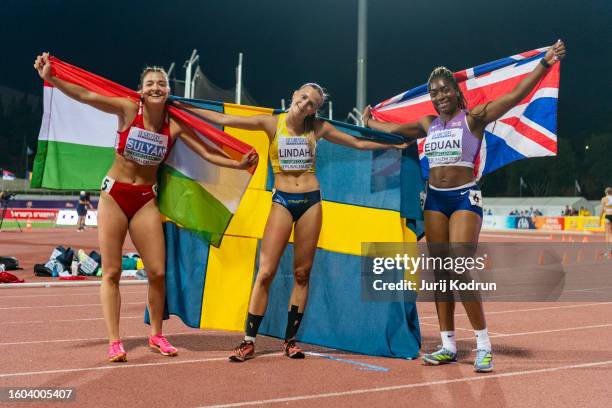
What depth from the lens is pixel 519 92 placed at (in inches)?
229

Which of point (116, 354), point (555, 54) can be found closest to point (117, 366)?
point (116, 354)

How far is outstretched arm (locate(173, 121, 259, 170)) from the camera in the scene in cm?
637

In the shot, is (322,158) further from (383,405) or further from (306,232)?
(383,405)

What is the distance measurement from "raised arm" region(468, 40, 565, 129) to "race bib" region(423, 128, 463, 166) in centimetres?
24

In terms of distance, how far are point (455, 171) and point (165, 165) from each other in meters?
2.68

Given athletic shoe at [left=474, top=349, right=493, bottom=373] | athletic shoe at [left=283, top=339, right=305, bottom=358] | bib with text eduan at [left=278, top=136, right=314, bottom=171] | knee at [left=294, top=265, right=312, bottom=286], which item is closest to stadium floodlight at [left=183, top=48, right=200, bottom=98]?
bib with text eduan at [left=278, top=136, right=314, bottom=171]

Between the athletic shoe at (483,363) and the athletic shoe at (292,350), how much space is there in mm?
1555

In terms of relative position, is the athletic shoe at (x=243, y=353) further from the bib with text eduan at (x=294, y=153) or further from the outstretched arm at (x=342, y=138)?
the outstretched arm at (x=342, y=138)

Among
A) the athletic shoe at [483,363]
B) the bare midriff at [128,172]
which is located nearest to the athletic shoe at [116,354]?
the bare midriff at [128,172]

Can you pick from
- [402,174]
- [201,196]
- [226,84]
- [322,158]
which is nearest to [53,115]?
[201,196]

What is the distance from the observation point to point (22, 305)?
988 centimetres

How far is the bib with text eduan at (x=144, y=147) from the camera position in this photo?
594 cm

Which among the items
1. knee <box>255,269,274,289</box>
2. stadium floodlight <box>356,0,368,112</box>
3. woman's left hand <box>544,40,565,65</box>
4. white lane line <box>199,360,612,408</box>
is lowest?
white lane line <box>199,360,612,408</box>

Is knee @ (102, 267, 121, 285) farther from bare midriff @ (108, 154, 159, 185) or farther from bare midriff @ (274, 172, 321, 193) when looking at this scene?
bare midriff @ (274, 172, 321, 193)
